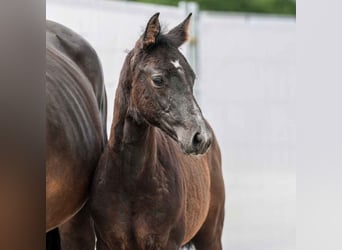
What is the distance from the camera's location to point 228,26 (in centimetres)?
377

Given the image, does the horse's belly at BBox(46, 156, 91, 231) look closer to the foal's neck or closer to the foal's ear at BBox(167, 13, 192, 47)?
the foal's neck

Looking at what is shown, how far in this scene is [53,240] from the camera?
72.0 inches

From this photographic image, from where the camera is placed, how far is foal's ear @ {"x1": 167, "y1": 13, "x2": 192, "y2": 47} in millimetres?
1529

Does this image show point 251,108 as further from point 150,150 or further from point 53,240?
point 150,150

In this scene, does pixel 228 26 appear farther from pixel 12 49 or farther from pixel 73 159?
pixel 12 49

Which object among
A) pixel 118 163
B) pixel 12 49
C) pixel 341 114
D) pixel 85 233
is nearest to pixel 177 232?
pixel 118 163

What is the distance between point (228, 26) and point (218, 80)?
0.86 feet

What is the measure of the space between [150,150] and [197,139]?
9.2 inches

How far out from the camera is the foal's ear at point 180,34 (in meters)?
1.53

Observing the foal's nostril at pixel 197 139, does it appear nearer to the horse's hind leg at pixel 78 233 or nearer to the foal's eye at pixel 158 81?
the foal's eye at pixel 158 81

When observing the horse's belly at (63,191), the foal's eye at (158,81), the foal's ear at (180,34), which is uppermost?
the foal's ear at (180,34)

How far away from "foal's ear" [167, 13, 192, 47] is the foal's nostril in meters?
0.21

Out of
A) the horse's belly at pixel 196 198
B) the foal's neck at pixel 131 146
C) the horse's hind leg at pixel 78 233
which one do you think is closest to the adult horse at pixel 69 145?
the horse's hind leg at pixel 78 233

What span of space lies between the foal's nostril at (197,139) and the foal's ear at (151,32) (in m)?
0.21
